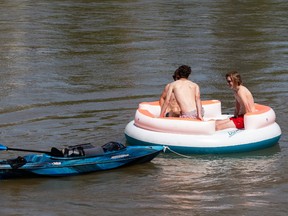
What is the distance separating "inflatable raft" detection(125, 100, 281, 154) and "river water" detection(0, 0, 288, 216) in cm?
16

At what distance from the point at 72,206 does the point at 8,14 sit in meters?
21.2

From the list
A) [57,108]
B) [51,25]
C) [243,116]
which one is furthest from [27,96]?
[51,25]

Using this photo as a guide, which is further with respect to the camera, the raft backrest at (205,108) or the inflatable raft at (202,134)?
the raft backrest at (205,108)

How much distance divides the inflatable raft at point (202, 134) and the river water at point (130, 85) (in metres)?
0.16

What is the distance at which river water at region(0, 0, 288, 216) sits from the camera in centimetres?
1066

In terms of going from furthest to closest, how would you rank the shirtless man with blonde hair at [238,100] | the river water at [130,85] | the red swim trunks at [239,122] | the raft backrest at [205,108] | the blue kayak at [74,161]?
the raft backrest at [205,108] < the red swim trunks at [239,122] < the shirtless man with blonde hair at [238,100] < the blue kayak at [74,161] < the river water at [130,85]

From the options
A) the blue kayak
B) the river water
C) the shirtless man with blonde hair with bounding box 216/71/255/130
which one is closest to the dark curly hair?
the shirtless man with blonde hair with bounding box 216/71/255/130

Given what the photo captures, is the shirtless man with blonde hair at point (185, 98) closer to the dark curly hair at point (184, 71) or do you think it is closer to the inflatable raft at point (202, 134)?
the dark curly hair at point (184, 71)

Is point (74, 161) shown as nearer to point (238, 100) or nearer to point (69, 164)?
point (69, 164)

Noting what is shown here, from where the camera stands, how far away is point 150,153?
39.1 feet

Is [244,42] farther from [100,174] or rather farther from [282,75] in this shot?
[100,174]

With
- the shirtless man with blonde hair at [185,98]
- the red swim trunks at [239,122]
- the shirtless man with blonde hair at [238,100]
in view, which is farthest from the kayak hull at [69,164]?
the red swim trunks at [239,122]

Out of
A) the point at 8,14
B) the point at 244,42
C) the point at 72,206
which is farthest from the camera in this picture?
the point at 8,14

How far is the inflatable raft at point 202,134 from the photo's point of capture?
12.6 m
